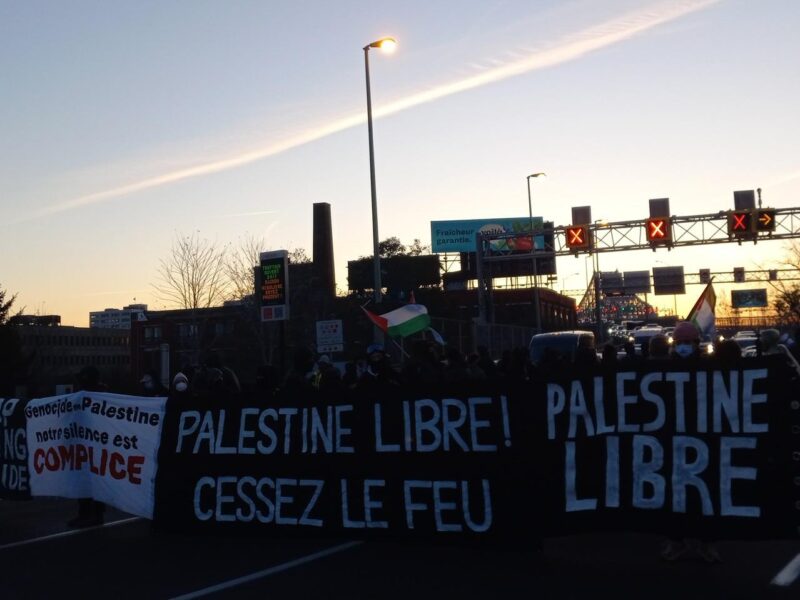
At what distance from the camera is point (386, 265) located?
86.4 m

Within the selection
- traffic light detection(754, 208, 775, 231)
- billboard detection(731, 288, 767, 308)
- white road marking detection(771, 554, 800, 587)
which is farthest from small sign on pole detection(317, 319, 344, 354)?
billboard detection(731, 288, 767, 308)

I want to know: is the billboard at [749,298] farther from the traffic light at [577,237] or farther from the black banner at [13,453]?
the black banner at [13,453]

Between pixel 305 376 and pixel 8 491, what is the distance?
3939mm

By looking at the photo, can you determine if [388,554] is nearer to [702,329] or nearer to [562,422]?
[562,422]

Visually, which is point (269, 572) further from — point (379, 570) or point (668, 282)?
point (668, 282)

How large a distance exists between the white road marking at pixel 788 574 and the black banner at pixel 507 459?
0.34m

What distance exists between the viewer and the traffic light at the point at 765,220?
114 ft

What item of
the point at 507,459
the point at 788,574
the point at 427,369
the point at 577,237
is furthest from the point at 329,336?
the point at 788,574

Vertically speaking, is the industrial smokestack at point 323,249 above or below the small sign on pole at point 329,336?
above

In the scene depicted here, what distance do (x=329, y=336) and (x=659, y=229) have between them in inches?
680

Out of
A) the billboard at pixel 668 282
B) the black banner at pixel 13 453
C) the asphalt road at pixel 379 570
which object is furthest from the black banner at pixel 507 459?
the billboard at pixel 668 282

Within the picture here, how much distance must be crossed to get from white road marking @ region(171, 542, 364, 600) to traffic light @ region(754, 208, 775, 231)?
94.0ft

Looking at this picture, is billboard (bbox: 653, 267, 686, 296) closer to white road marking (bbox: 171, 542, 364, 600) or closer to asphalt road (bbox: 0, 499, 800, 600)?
asphalt road (bbox: 0, 499, 800, 600)

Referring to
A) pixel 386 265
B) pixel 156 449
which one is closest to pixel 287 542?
pixel 156 449
